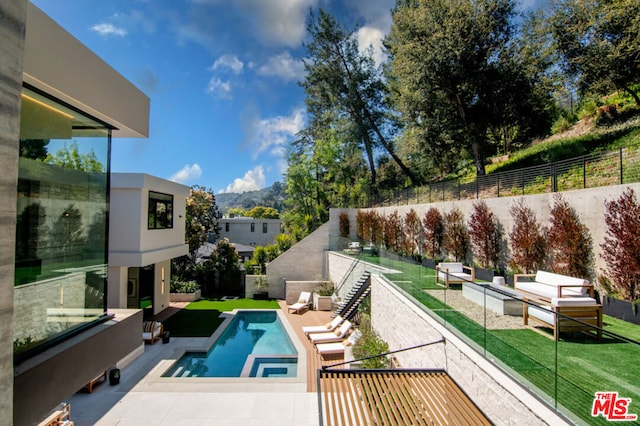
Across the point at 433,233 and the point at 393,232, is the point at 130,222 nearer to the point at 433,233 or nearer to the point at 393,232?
the point at 433,233

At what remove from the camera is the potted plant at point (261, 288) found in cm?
2173

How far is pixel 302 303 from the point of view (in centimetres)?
1909

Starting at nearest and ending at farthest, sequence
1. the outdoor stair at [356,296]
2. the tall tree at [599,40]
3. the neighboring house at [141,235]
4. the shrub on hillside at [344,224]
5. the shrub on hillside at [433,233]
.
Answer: the tall tree at [599,40]
the neighboring house at [141,235]
the outdoor stair at [356,296]
the shrub on hillside at [433,233]
the shrub on hillside at [344,224]

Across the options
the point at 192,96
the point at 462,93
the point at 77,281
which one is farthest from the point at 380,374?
the point at 192,96

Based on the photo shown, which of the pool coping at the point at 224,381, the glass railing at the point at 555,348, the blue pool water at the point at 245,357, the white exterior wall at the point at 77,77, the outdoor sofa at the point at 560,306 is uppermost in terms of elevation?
the white exterior wall at the point at 77,77

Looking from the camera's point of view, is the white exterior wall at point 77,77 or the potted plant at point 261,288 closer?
the white exterior wall at point 77,77

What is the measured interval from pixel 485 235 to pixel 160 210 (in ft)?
47.0

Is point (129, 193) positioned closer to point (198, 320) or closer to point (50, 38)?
point (198, 320)

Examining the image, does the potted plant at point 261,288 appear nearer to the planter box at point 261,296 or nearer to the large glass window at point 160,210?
the planter box at point 261,296

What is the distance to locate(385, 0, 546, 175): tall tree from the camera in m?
17.4

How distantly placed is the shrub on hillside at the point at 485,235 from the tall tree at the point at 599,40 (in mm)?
8290

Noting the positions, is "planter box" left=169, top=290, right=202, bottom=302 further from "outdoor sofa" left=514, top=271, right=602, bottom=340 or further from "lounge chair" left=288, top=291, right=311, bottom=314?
"outdoor sofa" left=514, top=271, right=602, bottom=340

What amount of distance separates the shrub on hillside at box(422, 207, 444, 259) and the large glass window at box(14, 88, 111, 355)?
46.9 ft

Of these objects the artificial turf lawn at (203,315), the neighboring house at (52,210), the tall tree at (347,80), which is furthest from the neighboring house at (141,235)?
the tall tree at (347,80)
